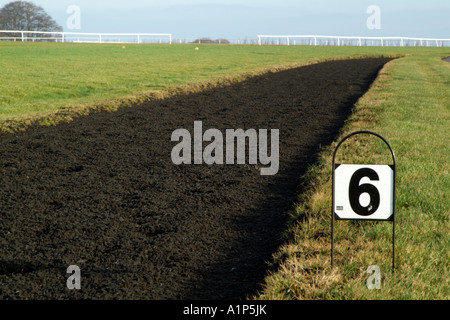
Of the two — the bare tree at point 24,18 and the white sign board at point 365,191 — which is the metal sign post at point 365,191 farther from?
the bare tree at point 24,18

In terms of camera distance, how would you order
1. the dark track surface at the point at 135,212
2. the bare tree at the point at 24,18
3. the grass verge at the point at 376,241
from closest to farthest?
1. the grass verge at the point at 376,241
2. the dark track surface at the point at 135,212
3. the bare tree at the point at 24,18

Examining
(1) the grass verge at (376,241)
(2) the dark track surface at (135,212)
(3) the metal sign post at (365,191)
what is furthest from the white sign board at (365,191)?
(2) the dark track surface at (135,212)

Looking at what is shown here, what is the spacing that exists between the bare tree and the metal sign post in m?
77.9

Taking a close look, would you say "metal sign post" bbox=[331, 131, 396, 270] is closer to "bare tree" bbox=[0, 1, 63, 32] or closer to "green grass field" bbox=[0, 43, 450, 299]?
"green grass field" bbox=[0, 43, 450, 299]

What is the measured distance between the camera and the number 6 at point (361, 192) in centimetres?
333

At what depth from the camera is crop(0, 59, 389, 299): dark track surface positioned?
12.0ft

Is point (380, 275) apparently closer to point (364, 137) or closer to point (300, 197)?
point (300, 197)

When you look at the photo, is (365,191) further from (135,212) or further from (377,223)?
(135,212)

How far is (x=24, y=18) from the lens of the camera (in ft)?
242

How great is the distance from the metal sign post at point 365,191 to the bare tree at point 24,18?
256ft

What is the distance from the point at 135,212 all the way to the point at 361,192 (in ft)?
8.49

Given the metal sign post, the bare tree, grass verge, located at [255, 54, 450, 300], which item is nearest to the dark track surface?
grass verge, located at [255, 54, 450, 300]

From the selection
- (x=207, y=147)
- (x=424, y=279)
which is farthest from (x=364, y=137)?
(x=424, y=279)

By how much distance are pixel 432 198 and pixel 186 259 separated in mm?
2649
